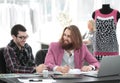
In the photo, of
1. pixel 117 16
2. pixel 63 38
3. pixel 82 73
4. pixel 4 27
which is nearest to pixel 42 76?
pixel 82 73

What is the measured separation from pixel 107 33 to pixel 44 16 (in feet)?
7.66

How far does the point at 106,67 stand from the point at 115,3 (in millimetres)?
3208

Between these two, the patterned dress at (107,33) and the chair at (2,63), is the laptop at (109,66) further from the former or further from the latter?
the patterned dress at (107,33)

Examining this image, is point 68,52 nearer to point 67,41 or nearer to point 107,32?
point 67,41

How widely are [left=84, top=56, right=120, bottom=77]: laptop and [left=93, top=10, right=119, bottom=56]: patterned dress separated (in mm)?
1279

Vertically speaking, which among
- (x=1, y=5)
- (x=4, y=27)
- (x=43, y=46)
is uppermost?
(x=1, y=5)

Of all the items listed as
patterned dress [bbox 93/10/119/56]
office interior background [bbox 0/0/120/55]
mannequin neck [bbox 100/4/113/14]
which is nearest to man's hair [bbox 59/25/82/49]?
patterned dress [bbox 93/10/119/56]

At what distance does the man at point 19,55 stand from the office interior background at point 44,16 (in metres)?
2.29

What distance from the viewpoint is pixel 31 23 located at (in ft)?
20.9

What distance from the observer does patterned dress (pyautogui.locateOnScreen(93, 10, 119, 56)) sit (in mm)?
4509

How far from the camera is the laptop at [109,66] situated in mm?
3074

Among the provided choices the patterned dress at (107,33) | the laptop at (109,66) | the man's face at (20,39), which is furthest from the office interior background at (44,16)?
the laptop at (109,66)

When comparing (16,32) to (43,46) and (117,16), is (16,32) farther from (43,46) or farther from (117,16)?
(43,46)

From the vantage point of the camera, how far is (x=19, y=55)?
3775 millimetres
